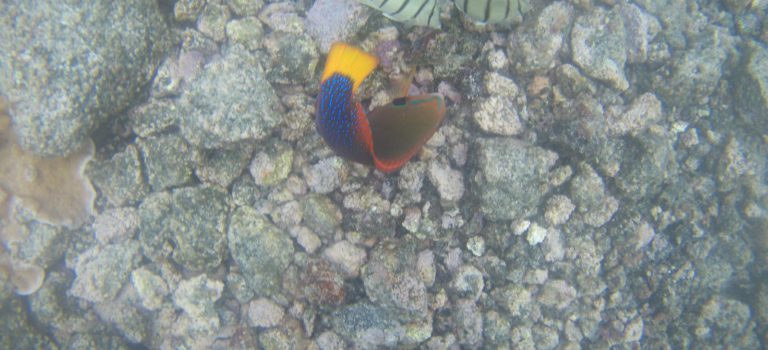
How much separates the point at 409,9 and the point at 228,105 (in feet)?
4.85

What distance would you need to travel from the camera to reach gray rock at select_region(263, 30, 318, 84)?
11.6ft

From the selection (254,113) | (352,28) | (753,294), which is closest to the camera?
(254,113)

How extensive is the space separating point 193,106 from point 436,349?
8.98ft

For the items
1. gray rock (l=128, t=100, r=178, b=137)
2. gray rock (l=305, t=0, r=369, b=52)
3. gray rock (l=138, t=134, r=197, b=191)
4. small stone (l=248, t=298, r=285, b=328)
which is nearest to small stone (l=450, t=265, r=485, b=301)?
small stone (l=248, t=298, r=285, b=328)

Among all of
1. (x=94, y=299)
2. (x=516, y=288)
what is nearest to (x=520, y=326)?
(x=516, y=288)

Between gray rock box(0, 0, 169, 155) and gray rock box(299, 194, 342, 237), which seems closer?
gray rock box(0, 0, 169, 155)

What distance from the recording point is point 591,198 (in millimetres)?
3805

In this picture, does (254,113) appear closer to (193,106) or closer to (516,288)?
(193,106)

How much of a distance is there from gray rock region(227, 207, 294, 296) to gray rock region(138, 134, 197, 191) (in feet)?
1.78

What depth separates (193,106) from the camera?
A: 3285 millimetres

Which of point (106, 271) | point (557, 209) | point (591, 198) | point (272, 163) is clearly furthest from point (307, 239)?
point (591, 198)

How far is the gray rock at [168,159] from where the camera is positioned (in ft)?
11.7

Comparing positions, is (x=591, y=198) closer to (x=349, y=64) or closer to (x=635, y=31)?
(x=635, y=31)

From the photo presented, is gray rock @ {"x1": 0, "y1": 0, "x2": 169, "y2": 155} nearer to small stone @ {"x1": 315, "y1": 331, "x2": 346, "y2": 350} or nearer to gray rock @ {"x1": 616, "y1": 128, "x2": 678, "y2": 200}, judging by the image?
small stone @ {"x1": 315, "y1": 331, "x2": 346, "y2": 350}
